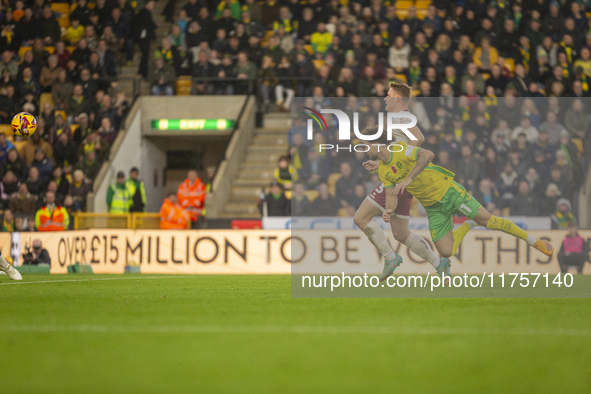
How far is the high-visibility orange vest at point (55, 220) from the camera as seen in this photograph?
57.7ft

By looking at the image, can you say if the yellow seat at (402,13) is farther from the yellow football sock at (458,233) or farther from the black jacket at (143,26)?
the yellow football sock at (458,233)

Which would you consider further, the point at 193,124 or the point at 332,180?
the point at 193,124

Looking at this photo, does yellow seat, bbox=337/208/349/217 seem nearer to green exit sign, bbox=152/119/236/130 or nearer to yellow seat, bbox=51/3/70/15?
green exit sign, bbox=152/119/236/130

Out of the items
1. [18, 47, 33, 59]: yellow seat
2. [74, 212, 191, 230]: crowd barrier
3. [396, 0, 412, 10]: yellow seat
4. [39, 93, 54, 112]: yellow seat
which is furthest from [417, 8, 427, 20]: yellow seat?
[18, 47, 33, 59]: yellow seat

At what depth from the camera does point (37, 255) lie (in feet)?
54.1

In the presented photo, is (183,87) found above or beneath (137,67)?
beneath

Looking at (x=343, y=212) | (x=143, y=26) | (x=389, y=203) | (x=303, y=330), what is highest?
(x=143, y=26)

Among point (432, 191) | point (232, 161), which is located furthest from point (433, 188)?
point (232, 161)

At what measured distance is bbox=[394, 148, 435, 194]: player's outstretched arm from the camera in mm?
10055

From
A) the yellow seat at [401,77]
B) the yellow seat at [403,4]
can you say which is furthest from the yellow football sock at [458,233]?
the yellow seat at [403,4]

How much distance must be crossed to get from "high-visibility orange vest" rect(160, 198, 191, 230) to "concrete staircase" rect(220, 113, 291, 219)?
60.6 inches

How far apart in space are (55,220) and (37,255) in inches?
51.0

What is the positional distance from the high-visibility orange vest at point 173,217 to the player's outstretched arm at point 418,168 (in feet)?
26.1

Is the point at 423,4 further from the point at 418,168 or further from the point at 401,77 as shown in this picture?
the point at 418,168
